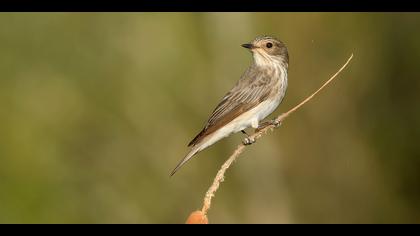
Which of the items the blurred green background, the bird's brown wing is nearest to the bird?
the bird's brown wing

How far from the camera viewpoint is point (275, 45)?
961cm

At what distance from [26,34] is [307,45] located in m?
4.40

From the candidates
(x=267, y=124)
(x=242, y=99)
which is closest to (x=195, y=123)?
(x=242, y=99)

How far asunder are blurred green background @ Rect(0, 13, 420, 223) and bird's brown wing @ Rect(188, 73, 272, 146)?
279 centimetres

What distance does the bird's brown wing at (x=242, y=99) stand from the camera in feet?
29.7

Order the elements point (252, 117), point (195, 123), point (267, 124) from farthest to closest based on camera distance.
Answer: point (195, 123) → point (252, 117) → point (267, 124)

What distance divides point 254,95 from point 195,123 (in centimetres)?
357

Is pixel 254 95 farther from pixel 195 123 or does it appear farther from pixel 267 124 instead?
pixel 195 123

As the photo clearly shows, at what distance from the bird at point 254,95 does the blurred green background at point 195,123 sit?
8.48 ft

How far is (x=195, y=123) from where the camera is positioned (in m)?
12.7

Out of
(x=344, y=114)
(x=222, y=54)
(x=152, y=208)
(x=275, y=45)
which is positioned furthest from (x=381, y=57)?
(x=152, y=208)

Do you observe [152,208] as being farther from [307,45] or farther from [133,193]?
[307,45]

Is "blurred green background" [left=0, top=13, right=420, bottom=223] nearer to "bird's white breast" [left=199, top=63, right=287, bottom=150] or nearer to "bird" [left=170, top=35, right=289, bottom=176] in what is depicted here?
"bird" [left=170, top=35, right=289, bottom=176]

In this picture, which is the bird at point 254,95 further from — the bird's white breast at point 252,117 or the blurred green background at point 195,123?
the blurred green background at point 195,123
